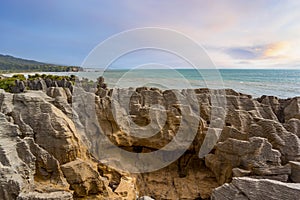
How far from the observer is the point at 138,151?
7.68m

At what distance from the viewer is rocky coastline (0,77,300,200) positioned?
4.00m

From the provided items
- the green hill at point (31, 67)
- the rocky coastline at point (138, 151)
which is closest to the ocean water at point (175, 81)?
the rocky coastline at point (138, 151)

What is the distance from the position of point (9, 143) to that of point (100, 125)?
3.16 meters

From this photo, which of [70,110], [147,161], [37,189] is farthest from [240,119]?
[37,189]

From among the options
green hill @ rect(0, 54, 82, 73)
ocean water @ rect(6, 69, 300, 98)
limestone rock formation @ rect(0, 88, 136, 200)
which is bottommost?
limestone rock formation @ rect(0, 88, 136, 200)

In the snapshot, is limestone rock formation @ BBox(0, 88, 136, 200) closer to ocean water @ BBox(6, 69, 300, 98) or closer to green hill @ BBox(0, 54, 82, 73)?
ocean water @ BBox(6, 69, 300, 98)

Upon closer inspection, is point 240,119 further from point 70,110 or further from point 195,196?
point 70,110

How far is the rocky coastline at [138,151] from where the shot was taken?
4004 millimetres

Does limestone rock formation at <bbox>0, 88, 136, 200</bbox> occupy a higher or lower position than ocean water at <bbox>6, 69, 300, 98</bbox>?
lower

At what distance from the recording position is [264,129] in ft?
19.2

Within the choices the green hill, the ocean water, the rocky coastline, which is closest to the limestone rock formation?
the rocky coastline

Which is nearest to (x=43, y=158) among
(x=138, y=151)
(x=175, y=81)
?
(x=138, y=151)

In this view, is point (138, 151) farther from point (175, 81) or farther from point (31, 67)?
point (31, 67)

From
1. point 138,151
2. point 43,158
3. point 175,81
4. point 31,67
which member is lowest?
point 138,151
